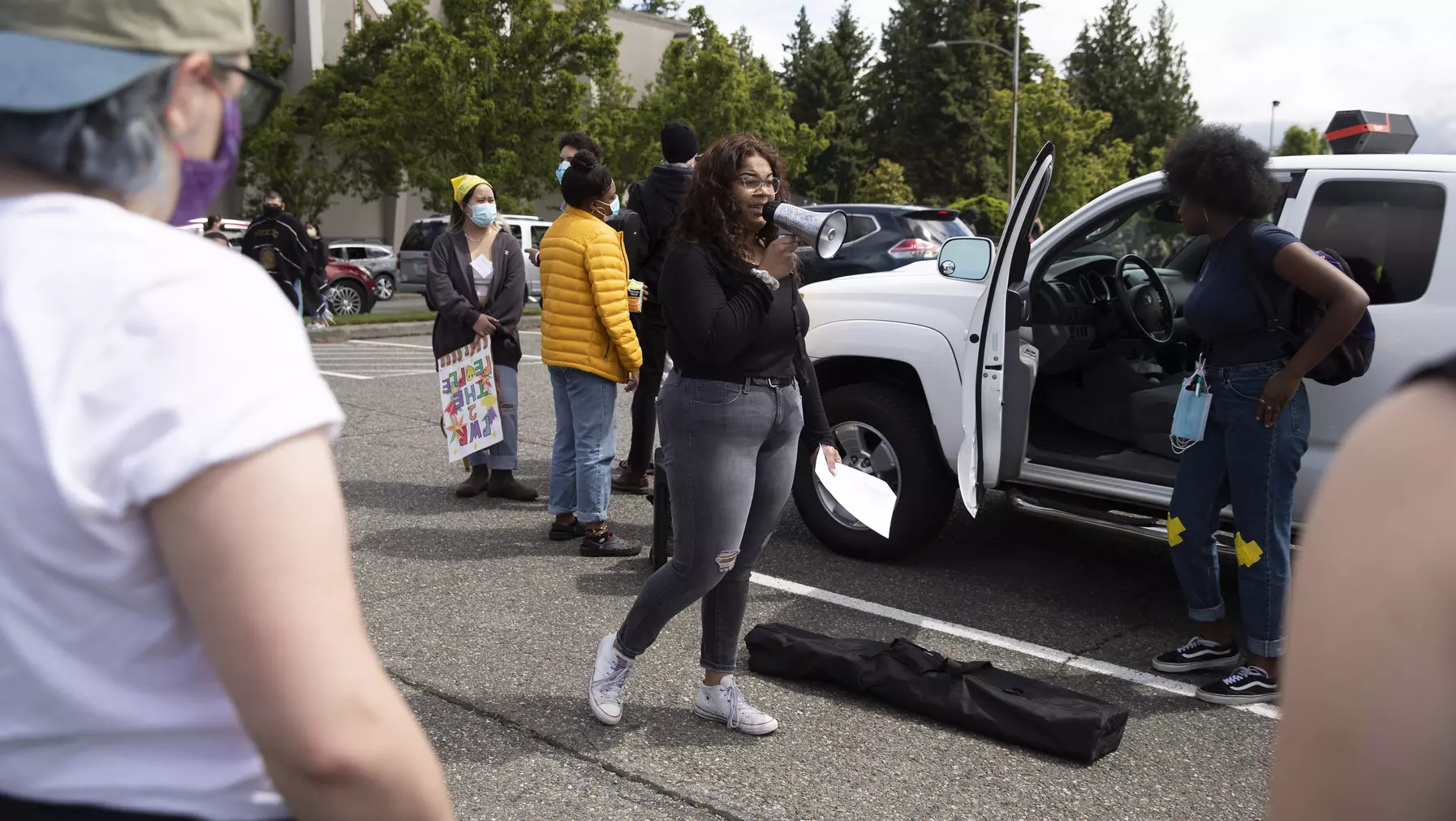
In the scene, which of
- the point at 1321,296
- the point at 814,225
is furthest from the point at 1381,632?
the point at 1321,296

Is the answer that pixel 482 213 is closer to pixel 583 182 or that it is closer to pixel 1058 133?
pixel 583 182

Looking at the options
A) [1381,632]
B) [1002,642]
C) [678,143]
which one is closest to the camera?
[1381,632]

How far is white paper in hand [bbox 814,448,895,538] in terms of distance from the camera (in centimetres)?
397

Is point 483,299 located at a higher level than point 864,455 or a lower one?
higher

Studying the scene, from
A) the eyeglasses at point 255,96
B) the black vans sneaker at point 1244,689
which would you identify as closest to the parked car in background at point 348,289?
the black vans sneaker at point 1244,689

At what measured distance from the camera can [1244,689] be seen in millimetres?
4156

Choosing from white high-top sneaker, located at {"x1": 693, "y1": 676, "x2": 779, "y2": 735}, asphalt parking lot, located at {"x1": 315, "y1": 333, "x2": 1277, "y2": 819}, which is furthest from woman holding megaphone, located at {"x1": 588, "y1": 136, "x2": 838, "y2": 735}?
asphalt parking lot, located at {"x1": 315, "y1": 333, "x2": 1277, "y2": 819}

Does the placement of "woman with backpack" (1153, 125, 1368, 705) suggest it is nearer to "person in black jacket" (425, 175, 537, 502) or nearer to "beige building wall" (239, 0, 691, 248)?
"person in black jacket" (425, 175, 537, 502)

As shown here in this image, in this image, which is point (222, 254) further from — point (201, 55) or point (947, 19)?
point (947, 19)

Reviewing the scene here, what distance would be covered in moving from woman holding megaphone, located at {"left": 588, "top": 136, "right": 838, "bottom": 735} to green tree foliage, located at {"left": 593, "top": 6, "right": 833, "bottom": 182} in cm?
2649

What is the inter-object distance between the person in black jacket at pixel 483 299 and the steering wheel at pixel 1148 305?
325 centimetres

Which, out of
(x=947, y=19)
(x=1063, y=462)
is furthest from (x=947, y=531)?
(x=947, y=19)

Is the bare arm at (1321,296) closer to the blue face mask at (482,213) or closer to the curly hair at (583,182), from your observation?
the curly hair at (583,182)

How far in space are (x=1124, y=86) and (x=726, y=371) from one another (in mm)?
72184
